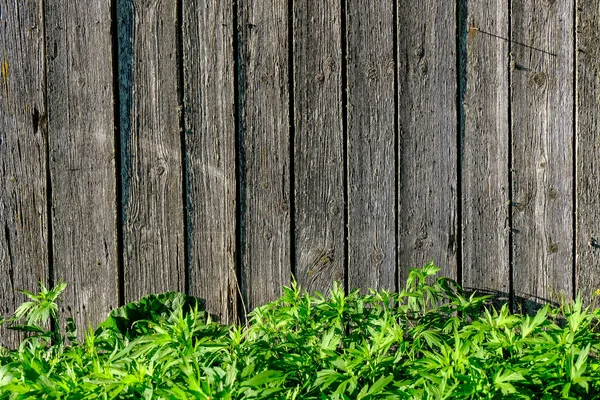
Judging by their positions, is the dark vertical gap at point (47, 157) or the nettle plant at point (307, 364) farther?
the dark vertical gap at point (47, 157)

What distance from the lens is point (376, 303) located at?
286 centimetres

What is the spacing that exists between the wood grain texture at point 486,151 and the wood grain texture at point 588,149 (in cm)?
34

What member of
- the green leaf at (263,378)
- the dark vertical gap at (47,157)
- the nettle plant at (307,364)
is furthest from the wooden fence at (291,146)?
the green leaf at (263,378)

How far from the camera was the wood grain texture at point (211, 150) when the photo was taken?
294cm

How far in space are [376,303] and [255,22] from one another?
129 cm

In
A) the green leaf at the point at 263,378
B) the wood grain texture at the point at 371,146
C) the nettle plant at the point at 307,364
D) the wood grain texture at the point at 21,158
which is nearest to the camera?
the green leaf at the point at 263,378

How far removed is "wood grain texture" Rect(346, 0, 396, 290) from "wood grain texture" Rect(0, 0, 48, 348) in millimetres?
1311

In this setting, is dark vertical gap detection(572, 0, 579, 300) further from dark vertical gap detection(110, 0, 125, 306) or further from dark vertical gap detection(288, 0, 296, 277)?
dark vertical gap detection(110, 0, 125, 306)

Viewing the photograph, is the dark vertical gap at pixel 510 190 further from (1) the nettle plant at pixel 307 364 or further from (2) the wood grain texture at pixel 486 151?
(1) the nettle plant at pixel 307 364

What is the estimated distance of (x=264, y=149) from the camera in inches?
118

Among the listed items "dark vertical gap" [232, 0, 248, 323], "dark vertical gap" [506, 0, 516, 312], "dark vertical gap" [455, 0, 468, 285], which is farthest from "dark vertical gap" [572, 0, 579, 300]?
"dark vertical gap" [232, 0, 248, 323]

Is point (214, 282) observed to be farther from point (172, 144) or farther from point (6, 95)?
point (6, 95)

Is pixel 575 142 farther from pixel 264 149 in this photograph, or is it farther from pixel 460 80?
pixel 264 149

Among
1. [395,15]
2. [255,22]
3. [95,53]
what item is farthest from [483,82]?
[95,53]
